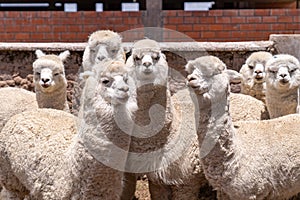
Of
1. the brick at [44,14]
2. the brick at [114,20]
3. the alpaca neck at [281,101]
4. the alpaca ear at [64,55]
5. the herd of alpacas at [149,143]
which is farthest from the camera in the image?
the brick at [44,14]

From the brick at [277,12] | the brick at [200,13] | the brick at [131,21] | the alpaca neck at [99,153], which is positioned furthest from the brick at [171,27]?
the alpaca neck at [99,153]

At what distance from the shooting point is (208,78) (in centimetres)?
414

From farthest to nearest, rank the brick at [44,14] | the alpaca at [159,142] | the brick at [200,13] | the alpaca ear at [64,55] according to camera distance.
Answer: the brick at [44,14], the brick at [200,13], the alpaca ear at [64,55], the alpaca at [159,142]

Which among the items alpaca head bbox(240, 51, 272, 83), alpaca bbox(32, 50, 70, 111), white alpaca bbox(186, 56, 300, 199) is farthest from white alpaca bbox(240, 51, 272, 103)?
alpaca bbox(32, 50, 70, 111)

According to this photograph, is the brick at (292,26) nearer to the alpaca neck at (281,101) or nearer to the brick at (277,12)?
the brick at (277,12)

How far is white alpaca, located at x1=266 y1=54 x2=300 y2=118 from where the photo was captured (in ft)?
17.4

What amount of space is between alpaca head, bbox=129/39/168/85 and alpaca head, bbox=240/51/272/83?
1.80 meters

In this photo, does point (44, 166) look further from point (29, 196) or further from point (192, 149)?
point (192, 149)

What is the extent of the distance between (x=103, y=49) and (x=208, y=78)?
4.83 feet

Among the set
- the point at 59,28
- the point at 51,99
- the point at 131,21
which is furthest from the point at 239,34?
the point at 51,99

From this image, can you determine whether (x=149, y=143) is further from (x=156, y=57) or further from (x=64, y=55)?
(x=64, y=55)

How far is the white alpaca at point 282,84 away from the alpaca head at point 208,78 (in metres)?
1.33

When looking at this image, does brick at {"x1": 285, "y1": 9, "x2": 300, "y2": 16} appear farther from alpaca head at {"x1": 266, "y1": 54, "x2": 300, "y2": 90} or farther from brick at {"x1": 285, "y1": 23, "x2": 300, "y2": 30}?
alpaca head at {"x1": 266, "y1": 54, "x2": 300, "y2": 90}

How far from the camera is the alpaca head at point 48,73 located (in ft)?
19.2
